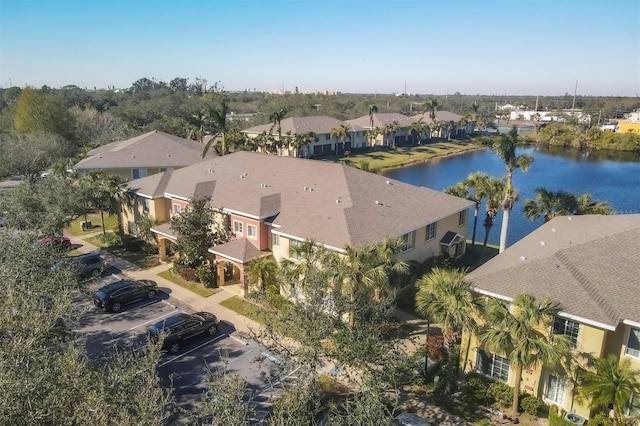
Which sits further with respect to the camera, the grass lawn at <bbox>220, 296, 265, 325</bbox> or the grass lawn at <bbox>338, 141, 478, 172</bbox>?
the grass lawn at <bbox>338, 141, 478, 172</bbox>

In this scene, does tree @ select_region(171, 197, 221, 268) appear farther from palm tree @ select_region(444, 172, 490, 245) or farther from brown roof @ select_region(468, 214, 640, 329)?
palm tree @ select_region(444, 172, 490, 245)

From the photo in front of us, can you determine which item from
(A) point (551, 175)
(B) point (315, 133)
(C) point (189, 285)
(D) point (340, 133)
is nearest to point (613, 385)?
(C) point (189, 285)

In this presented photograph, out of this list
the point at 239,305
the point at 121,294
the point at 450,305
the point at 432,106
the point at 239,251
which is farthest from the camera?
the point at 432,106

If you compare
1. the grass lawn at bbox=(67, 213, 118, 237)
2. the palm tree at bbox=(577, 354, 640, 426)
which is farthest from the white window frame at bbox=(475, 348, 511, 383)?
the grass lawn at bbox=(67, 213, 118, 237)

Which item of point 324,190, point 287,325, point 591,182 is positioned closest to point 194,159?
point 324,190

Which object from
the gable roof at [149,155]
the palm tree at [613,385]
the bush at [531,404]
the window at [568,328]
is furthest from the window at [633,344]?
the gable roof at [149,155]

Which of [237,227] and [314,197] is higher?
[314,197]

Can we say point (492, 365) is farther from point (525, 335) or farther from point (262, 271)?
point (262, 271)
